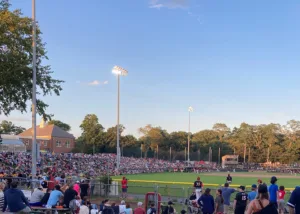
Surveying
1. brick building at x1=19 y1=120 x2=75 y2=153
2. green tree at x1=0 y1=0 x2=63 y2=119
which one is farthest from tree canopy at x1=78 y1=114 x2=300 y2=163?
green tree at x1=0 y1=0 x2=63 y2=119

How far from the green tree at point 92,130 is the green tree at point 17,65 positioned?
72.3 meters

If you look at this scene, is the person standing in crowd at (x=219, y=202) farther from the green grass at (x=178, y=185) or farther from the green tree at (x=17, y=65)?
the green tree at (x=17, y=65)

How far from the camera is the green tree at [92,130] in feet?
320

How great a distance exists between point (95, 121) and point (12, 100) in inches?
3028

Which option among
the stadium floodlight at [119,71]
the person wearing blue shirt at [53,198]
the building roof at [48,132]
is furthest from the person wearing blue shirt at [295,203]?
the building roof at [48,132]

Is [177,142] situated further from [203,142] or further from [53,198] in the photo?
[53,198]

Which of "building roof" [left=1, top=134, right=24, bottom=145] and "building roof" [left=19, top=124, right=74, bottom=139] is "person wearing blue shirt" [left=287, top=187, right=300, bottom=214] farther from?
"building roof" [left=19, top=124, right=74, bottom=139]

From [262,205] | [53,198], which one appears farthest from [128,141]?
[262,205]

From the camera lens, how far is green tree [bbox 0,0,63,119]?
22.4m

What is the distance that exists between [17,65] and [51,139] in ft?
207

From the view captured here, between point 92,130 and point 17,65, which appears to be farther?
point 92,130

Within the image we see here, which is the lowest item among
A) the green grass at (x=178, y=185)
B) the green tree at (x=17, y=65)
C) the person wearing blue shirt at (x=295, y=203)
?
the green grass at (x=178, y=185)

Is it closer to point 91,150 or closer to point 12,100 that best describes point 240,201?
point 12,100

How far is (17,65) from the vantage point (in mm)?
22938
